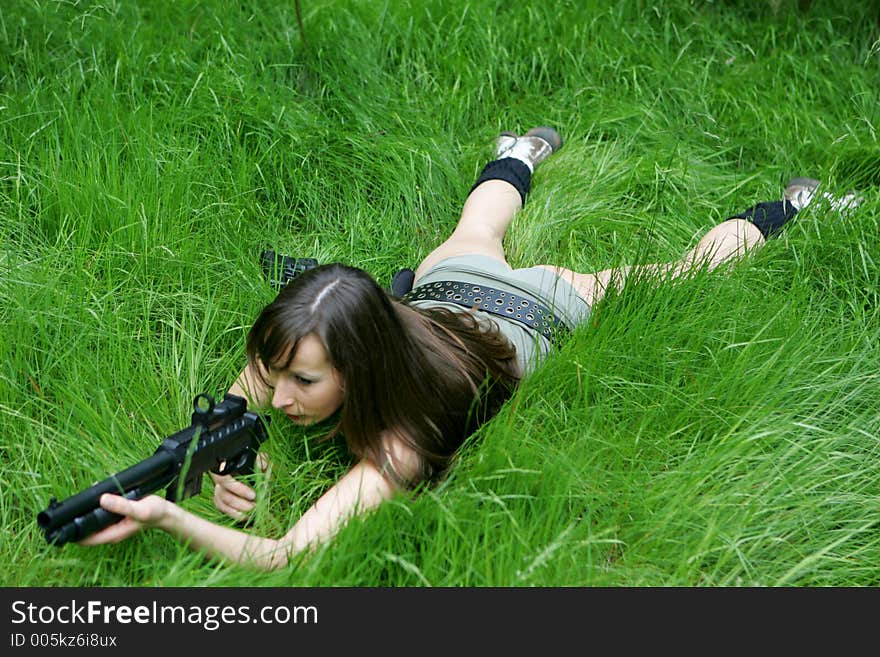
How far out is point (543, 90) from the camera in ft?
15.0

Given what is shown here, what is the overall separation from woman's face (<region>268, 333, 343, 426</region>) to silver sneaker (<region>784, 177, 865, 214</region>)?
→ 210cm

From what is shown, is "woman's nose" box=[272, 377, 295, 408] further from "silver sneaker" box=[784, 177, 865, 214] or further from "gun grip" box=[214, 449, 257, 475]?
"silver sneaker" box=[784, 177, 865, 214]

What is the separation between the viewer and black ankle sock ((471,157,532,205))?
3910 mm

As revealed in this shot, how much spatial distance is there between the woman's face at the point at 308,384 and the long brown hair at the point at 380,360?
0.02 metres

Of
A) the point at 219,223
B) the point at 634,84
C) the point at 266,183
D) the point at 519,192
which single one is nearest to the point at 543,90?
the point at 634,84

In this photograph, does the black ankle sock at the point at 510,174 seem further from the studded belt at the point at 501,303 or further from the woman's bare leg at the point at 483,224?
the studded belt at the point at 501,303


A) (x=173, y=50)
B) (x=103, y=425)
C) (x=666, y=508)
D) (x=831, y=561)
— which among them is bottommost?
(x=831, y=561)

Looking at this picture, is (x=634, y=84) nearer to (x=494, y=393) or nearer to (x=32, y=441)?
(x=494, y=393)

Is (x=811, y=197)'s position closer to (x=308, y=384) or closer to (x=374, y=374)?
(x=374, y=374)

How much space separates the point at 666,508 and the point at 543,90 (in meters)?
2.66

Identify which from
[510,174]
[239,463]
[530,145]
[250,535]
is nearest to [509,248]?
[510,174]

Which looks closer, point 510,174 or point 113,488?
point 113,488

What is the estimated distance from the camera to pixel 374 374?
2631 millimetres

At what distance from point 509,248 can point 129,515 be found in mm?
2070
